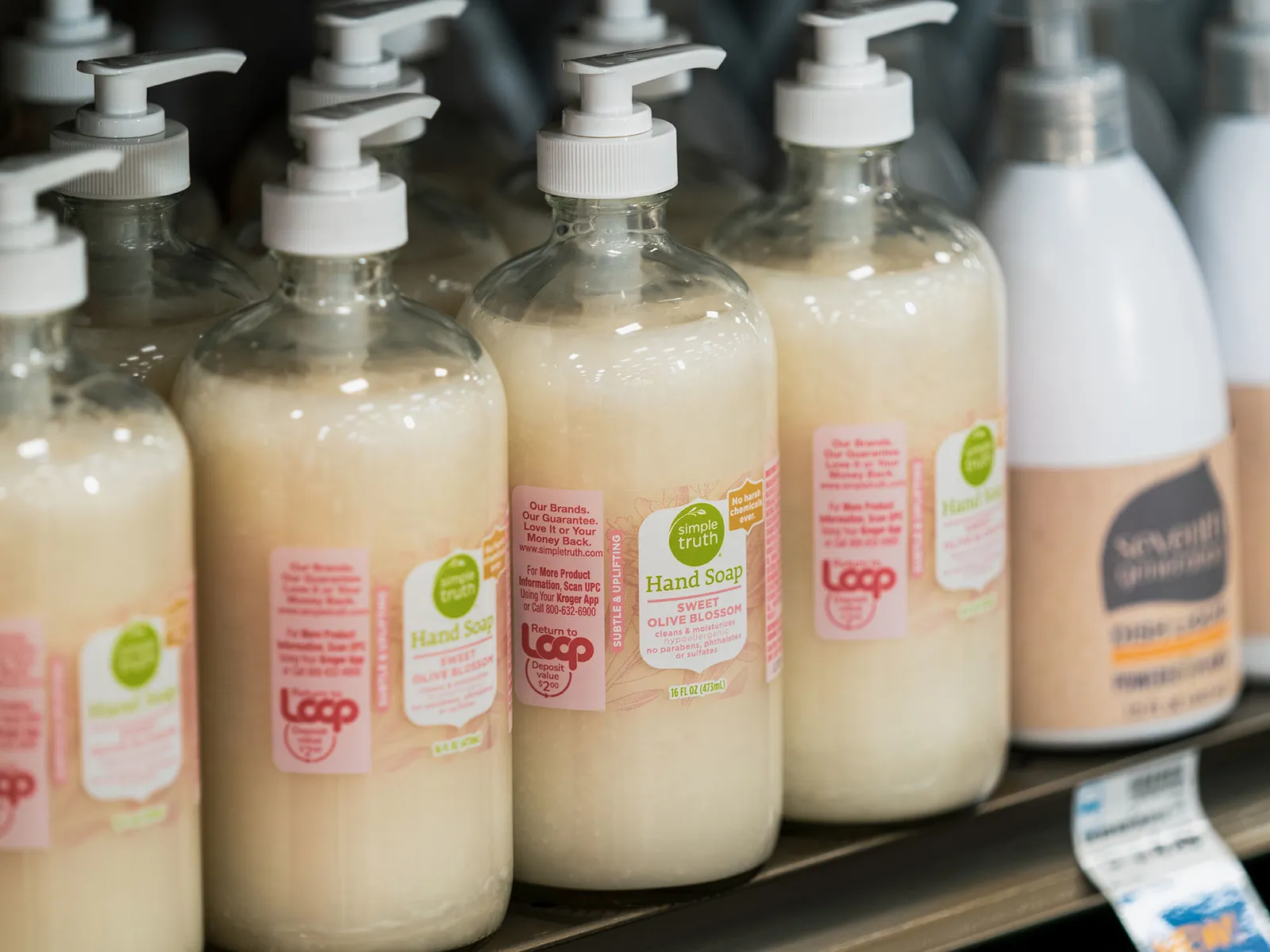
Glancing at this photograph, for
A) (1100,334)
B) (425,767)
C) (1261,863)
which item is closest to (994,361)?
(1100,334)

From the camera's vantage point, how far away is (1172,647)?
3.21 feet

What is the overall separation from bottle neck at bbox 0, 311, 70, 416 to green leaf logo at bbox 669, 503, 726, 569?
0.79 feet

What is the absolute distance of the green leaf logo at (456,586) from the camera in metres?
0.71

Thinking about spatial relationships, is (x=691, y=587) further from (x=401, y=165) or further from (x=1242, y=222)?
(x=1242, y=222)

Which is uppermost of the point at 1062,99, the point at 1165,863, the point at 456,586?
the point at 1062,99

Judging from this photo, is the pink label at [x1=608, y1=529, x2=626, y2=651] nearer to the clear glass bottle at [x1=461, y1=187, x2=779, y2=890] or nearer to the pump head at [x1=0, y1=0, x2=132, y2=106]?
the clear glass bottle at [x1=461, y1=187, x2=779, y2=890]

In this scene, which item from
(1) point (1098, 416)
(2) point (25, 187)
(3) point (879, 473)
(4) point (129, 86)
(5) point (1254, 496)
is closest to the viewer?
(2) point (25, 187)

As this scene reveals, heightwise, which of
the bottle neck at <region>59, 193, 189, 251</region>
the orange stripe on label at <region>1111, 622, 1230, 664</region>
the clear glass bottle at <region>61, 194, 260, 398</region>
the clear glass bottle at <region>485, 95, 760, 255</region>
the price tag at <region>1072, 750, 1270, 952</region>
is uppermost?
the bottle neck at <region>59, 193, 189, 251</region>

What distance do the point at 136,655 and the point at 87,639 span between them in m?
0.02

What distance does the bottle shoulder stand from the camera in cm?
85

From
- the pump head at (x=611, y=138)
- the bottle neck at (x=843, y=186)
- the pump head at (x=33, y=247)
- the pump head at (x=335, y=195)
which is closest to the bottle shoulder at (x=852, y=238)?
the bottle neck at (x=843, y=186)

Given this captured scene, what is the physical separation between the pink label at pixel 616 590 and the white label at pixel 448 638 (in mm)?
53

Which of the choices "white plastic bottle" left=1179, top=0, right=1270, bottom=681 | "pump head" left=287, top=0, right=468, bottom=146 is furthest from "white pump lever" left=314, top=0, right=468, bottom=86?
"white plastic bottle" left=1179, top=0, right=1270, bottom=681

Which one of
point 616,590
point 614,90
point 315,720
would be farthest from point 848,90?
point 315,720
